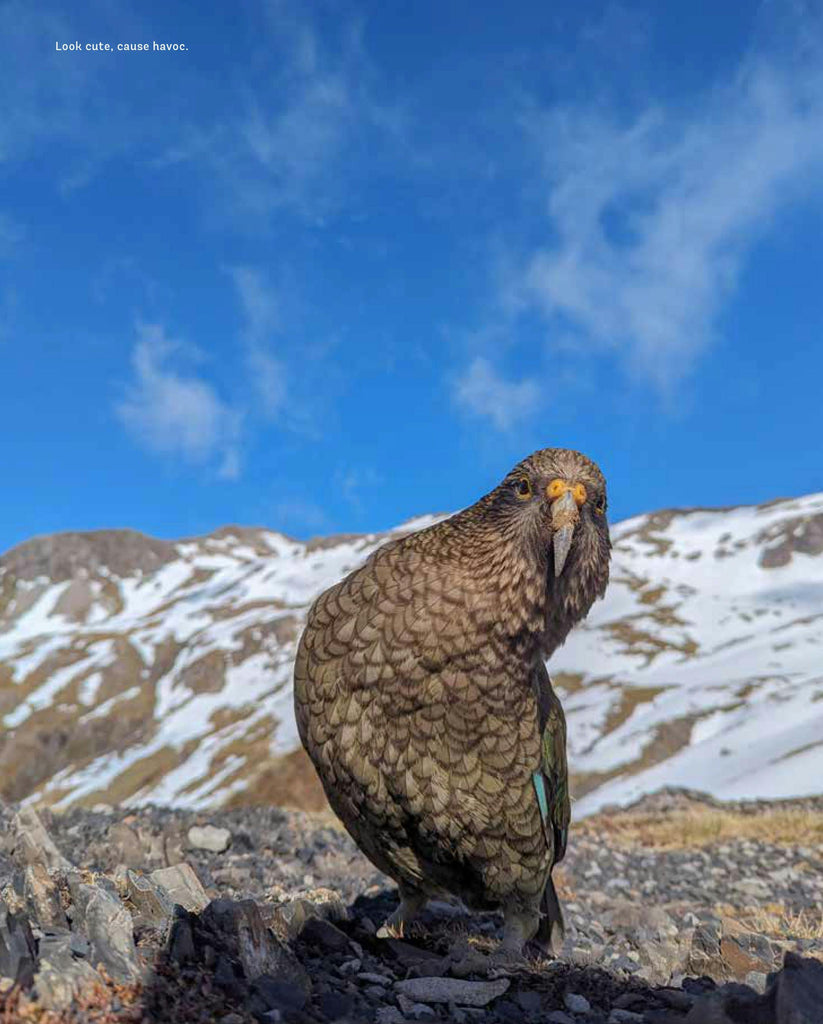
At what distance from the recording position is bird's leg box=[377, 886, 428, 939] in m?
6.28

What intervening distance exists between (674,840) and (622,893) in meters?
7.13

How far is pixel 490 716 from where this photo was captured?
555 cm

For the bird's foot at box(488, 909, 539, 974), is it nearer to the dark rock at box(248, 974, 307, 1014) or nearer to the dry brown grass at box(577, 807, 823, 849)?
the dark rock at box(248, 974, 307, 1014)

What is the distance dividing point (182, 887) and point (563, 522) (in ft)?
10.9

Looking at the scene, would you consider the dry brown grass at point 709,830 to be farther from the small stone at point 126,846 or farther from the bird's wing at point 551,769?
the bird's wing at point 551,769

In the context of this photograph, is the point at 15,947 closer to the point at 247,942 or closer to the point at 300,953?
the point at 247,942

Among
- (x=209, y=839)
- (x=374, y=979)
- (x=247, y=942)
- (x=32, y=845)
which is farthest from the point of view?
(x=209, y=839)

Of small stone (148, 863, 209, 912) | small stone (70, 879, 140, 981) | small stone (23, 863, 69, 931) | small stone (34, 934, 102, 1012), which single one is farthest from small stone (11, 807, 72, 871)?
small stone (34, 934, 102, 1012)

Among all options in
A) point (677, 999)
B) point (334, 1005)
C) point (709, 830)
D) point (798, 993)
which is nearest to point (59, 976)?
point (334, 1005)

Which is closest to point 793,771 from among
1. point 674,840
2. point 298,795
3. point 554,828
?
point 674,840

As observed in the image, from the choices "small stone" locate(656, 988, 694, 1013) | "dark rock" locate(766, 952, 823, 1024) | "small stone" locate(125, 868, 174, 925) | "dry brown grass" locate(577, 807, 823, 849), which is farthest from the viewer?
"dry brown grass" locate(577, 807, 823, 849)

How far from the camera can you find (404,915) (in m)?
6.44

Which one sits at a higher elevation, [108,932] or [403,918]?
[108,932]

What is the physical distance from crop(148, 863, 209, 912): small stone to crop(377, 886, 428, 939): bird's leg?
61.9 inches
